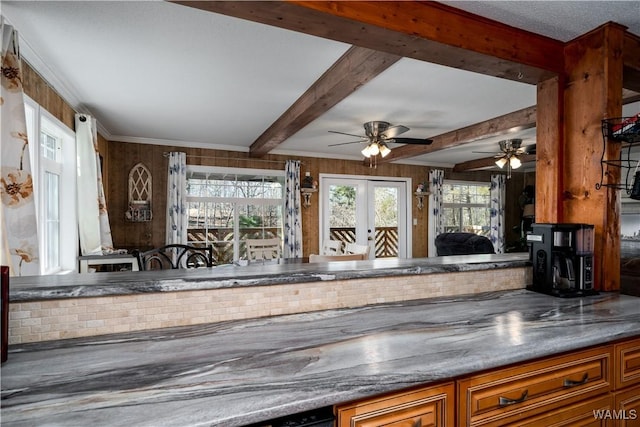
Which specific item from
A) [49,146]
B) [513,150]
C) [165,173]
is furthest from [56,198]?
[513,150]

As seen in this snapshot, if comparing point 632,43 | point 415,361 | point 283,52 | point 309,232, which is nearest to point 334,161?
point 309,232

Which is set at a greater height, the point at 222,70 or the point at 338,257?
the point at 222,70

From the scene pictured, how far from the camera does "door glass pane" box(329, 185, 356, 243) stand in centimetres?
616

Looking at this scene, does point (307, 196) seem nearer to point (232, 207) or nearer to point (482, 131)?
point (232, 207)

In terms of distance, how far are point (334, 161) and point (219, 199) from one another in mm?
2093

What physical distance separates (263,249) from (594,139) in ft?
11.0

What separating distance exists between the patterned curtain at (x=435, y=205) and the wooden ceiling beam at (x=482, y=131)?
5.84ft

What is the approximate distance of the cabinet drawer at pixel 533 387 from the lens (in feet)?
3.25

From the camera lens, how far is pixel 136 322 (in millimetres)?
1168

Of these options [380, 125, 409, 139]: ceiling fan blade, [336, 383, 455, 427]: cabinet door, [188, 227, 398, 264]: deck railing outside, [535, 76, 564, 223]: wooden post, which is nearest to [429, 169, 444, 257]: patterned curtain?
[188, 227, 398, 264]: deck railing outside

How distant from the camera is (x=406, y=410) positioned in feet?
2.97

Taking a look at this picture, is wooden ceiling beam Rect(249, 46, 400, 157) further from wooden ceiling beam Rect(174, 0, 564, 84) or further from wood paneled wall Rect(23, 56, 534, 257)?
wood paneled wall Rect(23, 56, 534, 257)

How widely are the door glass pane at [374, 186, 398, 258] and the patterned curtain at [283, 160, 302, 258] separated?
1643 millimetres

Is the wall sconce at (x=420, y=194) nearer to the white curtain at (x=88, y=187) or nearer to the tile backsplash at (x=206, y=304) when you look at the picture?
the tile backsplash at (x=206, y=304)
